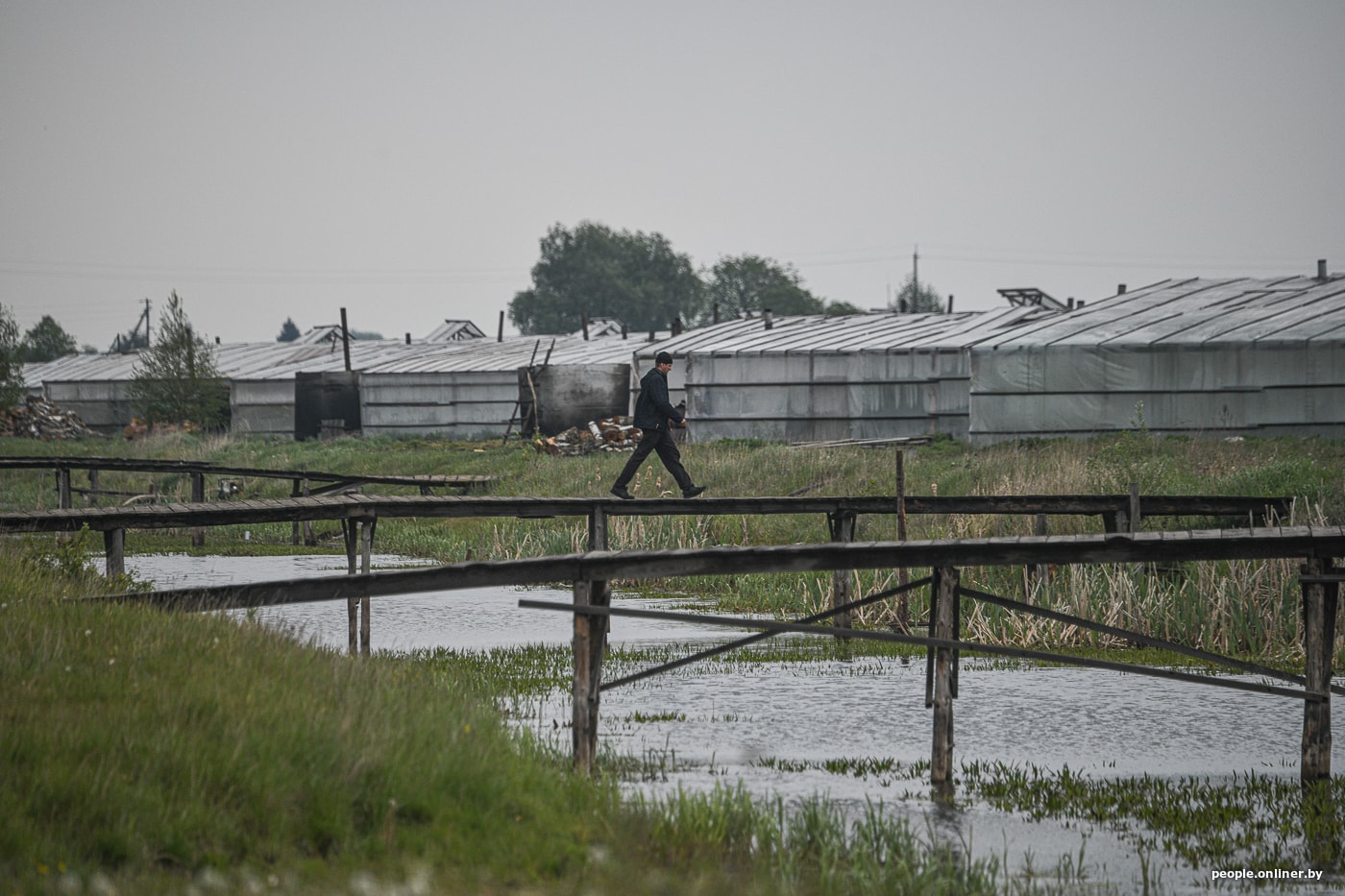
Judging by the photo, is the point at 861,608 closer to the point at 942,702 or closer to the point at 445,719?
the point at 942,702

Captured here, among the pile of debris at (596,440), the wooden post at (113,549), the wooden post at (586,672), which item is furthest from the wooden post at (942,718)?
the pile of debris at (596,440)

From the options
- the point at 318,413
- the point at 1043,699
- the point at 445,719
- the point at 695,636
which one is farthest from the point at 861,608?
the point at 318,413

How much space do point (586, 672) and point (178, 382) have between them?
143ft

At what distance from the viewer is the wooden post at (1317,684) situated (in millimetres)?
7367

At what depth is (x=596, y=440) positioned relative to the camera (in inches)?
1416

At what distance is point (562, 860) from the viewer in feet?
16.2

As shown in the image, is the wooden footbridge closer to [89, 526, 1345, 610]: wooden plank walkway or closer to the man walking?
[89, 526, 1345, 610]: wooden plank walkway

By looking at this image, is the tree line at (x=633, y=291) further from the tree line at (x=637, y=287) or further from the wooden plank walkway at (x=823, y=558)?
the wooden plank walkway at (x=823, y=558)

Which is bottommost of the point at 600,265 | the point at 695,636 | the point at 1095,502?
the point at 695,636

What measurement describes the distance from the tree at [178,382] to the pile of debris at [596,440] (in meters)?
16.4

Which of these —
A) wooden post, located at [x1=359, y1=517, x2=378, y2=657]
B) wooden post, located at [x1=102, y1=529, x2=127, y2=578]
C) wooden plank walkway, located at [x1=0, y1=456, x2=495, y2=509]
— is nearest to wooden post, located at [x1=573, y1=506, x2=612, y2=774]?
wooden post, located at [x1=359, y1=517, x2=378, y2=657]

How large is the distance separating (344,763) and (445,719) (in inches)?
46.6

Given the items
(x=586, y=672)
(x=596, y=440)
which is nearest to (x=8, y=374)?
(x=596, y=440)

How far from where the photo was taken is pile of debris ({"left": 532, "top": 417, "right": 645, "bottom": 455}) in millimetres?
34719
